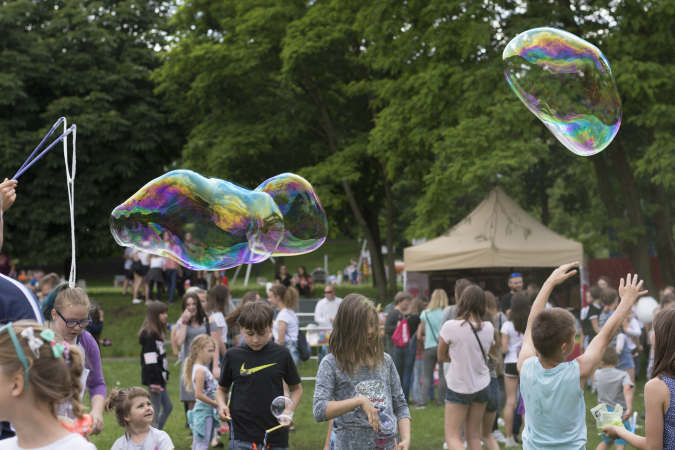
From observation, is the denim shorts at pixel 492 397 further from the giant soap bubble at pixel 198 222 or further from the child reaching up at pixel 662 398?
the child reaching up at pixel 662 398

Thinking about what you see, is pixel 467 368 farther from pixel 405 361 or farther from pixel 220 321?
pixel 405 361

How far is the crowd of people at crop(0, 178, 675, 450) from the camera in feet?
7.43

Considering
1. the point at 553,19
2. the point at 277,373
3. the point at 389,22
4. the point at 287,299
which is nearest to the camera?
the point at 277,373

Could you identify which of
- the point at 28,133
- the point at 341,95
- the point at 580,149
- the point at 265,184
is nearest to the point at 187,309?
the point at 265,184

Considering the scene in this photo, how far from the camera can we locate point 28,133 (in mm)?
23125

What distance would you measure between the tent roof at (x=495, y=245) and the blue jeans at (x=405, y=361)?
4353mm

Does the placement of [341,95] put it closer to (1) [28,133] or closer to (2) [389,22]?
(2) [389,22]

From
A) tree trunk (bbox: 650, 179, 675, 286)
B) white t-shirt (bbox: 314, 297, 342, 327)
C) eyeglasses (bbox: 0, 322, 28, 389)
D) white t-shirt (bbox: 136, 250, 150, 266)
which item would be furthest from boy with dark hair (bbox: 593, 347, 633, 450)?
white t-shirt (bbox: 136, 250, 150, 266)

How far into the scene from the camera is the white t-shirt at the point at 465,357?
6.20m

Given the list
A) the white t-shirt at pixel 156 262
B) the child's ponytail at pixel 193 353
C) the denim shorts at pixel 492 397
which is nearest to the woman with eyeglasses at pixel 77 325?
the child's ponytail at pixel 193 353

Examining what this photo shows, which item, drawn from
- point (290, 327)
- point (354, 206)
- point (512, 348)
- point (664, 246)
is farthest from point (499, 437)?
point (354, 206)

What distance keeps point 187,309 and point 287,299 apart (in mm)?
1362

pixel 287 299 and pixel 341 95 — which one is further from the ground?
pixel 341 95

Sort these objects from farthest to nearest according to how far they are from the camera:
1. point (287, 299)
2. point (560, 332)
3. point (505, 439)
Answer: point (287, 299) → point (505, 439) → point (560, 332)
